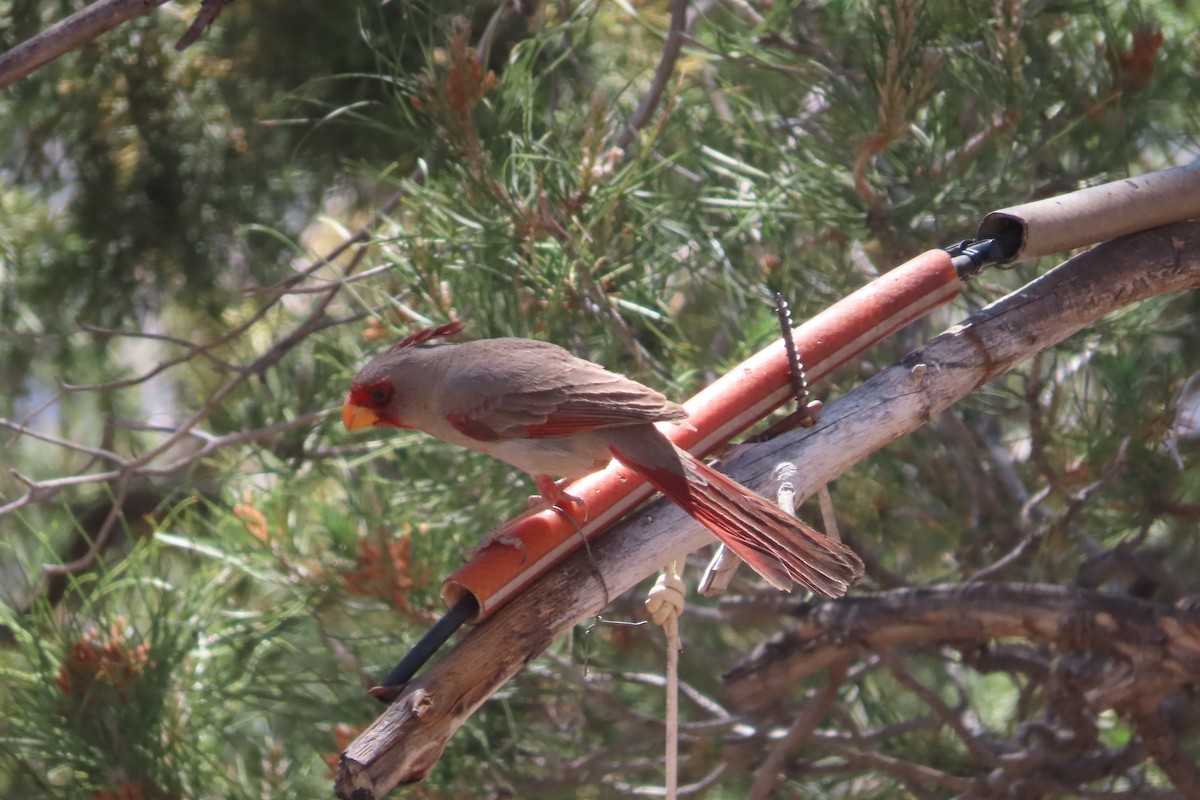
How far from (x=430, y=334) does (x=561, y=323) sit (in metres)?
0.39

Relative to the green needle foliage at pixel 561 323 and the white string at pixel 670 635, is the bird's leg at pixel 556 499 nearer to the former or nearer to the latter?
the white string at pixel 670 635

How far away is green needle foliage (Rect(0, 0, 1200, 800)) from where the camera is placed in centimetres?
178

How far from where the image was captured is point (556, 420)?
1437 millimetres

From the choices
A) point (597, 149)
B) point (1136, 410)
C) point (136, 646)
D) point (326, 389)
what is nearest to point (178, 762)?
point (136, 646)

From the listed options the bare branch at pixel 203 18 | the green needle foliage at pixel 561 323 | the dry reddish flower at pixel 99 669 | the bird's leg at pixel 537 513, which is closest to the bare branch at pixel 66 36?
the bare branch at pixel 203 18

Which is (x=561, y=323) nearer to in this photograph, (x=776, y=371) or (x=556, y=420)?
(x=556, y=420)

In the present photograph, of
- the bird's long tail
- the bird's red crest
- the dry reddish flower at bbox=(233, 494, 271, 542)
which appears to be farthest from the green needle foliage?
the bird's long tail

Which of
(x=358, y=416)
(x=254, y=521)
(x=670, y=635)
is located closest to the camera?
(x=670, y=635)

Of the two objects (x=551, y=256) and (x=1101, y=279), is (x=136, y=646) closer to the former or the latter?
(x=551, y=256)

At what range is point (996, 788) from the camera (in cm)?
189

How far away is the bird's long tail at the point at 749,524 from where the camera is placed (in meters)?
1.12

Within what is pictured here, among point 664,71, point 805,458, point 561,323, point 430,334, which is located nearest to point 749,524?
point 805,458

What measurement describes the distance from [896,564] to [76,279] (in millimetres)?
1895

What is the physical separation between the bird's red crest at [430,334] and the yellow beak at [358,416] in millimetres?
89
